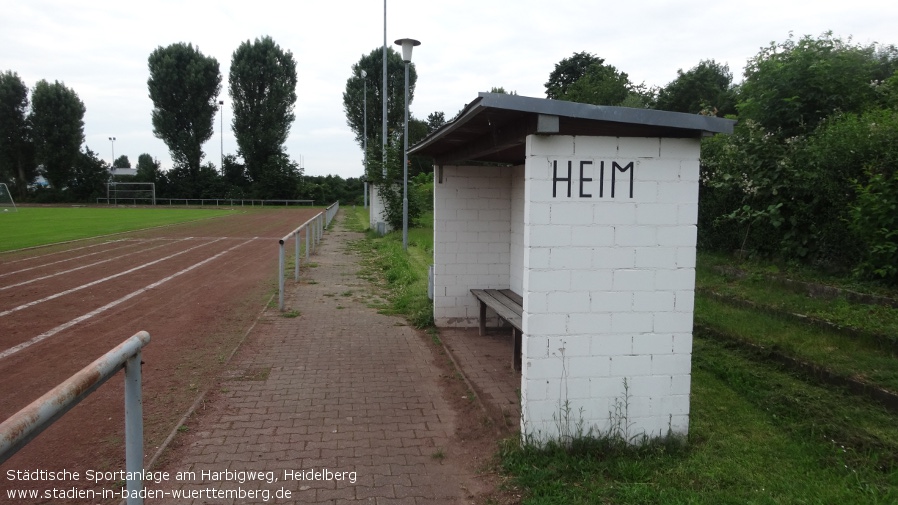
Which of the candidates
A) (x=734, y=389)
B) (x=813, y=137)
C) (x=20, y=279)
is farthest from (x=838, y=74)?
(x=20, y=279)

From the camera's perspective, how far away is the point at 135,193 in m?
68.6

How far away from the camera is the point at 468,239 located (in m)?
9.04

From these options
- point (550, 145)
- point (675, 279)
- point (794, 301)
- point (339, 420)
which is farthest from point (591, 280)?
point (794, 301)

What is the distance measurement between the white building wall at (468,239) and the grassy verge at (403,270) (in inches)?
19.9

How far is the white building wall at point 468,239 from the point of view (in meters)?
8.97

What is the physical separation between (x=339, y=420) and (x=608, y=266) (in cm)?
245

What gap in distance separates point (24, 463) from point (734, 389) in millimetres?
5701

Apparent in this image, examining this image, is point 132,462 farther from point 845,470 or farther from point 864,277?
point 864,277

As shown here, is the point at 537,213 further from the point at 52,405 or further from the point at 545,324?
the point at 52,405

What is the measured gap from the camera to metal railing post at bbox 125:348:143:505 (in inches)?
124

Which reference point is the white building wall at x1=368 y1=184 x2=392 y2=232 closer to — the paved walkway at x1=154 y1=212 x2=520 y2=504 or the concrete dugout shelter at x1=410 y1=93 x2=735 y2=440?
the paved walkway at x1=154 y1=212 x2=520 y2=504

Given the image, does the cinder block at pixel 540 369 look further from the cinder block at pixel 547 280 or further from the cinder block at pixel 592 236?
the cinder block at pixel 592 236

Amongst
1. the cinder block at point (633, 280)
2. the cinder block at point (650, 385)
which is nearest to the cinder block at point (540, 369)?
the cinder block at point (650, 385)

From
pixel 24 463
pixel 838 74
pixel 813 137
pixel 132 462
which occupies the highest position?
pixel 838 74
